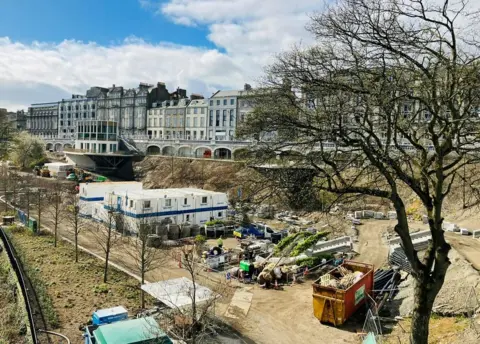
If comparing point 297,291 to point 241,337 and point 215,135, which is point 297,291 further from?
point 215,135

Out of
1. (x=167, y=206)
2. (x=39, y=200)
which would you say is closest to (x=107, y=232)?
(x=167, y=206)

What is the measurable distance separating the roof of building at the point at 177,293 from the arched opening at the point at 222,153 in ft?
166

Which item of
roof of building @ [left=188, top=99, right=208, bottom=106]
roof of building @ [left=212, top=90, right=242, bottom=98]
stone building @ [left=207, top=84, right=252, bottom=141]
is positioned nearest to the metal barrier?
stone building @ [left=207, top=84, right=252, bottom=141]

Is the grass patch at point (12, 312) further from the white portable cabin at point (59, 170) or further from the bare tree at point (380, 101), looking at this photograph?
the white portable cabin at point (59, 170)

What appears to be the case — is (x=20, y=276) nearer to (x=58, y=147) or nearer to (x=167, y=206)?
(x=167, y=206)

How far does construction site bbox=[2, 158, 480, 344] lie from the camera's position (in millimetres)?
14203

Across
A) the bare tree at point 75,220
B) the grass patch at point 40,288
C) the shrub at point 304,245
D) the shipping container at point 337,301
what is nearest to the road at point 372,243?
the shrub at point 304,245

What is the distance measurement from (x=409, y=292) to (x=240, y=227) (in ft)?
61.8

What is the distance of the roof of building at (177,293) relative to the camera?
14969 millimetres

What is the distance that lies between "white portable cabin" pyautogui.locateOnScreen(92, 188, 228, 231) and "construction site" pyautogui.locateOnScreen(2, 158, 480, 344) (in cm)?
9

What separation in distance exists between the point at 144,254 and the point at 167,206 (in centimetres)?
1432

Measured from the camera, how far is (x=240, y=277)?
2158 cm

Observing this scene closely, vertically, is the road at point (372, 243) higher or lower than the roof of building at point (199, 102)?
lower

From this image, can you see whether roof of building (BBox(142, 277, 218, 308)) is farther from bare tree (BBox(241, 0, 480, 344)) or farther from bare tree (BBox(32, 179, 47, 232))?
bare tree (BBox(32, 179, 47, 232))
